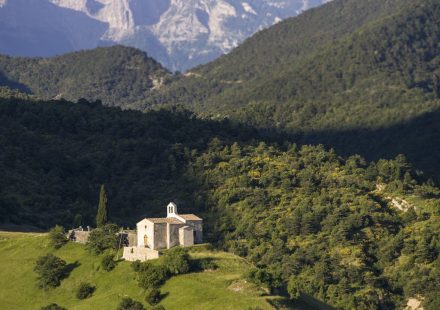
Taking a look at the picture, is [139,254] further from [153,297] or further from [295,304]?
[295,304]

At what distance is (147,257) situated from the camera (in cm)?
12138

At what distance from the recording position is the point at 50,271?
127 metres

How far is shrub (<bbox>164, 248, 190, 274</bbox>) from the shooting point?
115500 millimetres

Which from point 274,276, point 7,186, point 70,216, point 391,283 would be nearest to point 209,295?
point 274,276

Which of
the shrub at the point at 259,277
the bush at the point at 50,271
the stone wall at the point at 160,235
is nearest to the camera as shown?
the shrub at the point at 259,277

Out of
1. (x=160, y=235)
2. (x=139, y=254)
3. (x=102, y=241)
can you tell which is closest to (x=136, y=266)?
(x=139, y=254)

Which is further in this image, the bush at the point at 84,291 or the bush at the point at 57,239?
the bush at the point at 57,239

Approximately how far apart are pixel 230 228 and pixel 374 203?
77.0 ft

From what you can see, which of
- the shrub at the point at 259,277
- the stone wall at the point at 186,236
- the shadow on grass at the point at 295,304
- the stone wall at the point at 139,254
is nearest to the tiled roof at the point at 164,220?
the stone wall at the point at 186,236

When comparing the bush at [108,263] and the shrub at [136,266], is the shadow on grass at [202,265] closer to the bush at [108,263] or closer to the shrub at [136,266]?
the shrub at [136,266]

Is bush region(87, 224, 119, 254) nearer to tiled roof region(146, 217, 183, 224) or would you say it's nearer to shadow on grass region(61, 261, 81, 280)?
shadow on grass region(61, 261, 81, 280)

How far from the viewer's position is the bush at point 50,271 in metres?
126

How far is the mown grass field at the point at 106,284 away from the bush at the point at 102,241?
108 cm

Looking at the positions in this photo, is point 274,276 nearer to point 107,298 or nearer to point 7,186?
point 107,298
